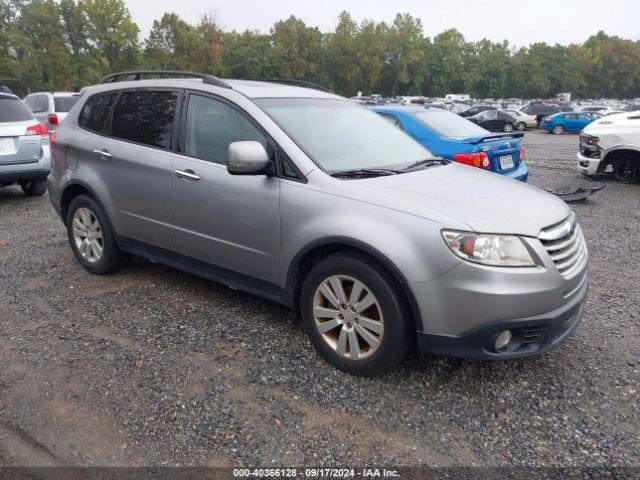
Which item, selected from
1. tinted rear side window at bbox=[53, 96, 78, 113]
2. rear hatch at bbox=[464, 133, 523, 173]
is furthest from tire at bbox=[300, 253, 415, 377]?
tinted rear side window at bbox=[53, 96, 78, 113]

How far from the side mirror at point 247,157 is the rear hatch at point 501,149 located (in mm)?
4048

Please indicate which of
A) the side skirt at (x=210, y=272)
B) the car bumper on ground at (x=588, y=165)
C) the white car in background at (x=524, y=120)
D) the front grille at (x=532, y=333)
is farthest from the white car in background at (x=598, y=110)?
the front grille at (x=532, y=333)

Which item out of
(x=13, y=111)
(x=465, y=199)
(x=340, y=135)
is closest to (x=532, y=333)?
(x=465, y=199)

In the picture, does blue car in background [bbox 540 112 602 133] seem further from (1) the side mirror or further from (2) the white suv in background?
(1) the side mirror

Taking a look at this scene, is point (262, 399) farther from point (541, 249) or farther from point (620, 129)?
point (620, 129)

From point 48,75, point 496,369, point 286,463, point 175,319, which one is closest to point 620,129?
point 496,369

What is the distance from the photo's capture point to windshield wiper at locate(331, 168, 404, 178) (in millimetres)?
3365

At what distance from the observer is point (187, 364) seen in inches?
133

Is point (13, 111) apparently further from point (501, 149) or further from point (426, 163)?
point (501, 149)

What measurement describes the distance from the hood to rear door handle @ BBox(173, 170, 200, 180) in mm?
1139

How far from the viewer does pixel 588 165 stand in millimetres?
10133

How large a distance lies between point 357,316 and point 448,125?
16.0 feet

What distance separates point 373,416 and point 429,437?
0.32 metres

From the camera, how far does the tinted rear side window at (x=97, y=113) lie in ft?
15.4
